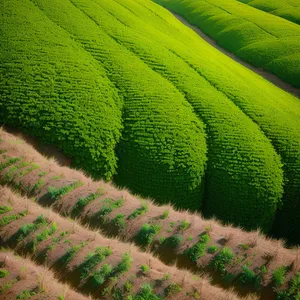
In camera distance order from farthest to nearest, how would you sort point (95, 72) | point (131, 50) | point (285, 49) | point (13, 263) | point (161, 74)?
1. point (285, 49)
2. point (131, 50)
3. point (161, 74)
4. point (95, 72)
5. point (13, 263)

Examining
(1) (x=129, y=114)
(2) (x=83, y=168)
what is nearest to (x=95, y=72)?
(1) (x=129, y=114)

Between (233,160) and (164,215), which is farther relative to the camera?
(233,160)

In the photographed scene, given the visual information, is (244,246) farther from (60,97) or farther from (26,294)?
(60,97)

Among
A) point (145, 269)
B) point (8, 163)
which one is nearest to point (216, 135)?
point (145, 269)

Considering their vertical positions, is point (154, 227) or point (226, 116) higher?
point (226, 116)

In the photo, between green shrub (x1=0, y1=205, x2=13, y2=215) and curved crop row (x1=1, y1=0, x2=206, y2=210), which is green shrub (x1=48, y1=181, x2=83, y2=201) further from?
curved crop row (x1=1, y1=0, x2=206, y2=210)

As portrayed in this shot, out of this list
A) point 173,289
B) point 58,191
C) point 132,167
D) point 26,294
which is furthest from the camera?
point 132,167

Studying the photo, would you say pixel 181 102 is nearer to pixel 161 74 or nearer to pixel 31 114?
pixel 161 74
